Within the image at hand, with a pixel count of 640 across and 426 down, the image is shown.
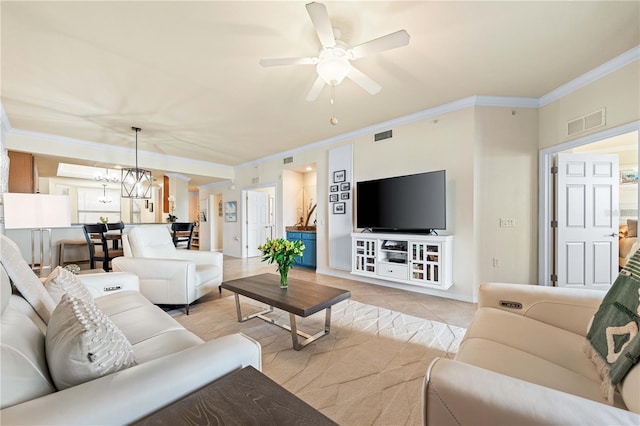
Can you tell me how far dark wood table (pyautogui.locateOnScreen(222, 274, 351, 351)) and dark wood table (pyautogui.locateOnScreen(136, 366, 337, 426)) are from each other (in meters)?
1.16

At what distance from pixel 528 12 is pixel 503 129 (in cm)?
172

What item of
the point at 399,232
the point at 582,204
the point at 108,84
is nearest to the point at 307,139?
the point at 399,232

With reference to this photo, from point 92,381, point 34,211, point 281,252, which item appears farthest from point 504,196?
point 34,211

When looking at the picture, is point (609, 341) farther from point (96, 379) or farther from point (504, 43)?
point (504, 43)

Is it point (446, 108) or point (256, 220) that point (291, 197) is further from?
point (446, 108)

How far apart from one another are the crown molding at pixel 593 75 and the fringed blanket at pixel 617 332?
2525 mm

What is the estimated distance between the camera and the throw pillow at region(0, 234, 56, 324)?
1289mm

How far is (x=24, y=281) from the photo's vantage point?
4.38 ft

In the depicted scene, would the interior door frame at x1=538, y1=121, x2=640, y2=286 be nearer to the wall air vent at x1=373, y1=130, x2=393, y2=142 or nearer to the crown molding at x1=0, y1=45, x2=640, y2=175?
the crown molding at x1=0, y1=45, x2=640, y2=175

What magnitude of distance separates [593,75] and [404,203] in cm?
233

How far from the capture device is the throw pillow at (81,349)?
779mm

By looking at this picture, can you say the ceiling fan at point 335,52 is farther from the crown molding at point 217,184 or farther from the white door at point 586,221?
the crown molding at point 217,184

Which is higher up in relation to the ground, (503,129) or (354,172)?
(503,129)

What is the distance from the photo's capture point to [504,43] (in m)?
2.25
